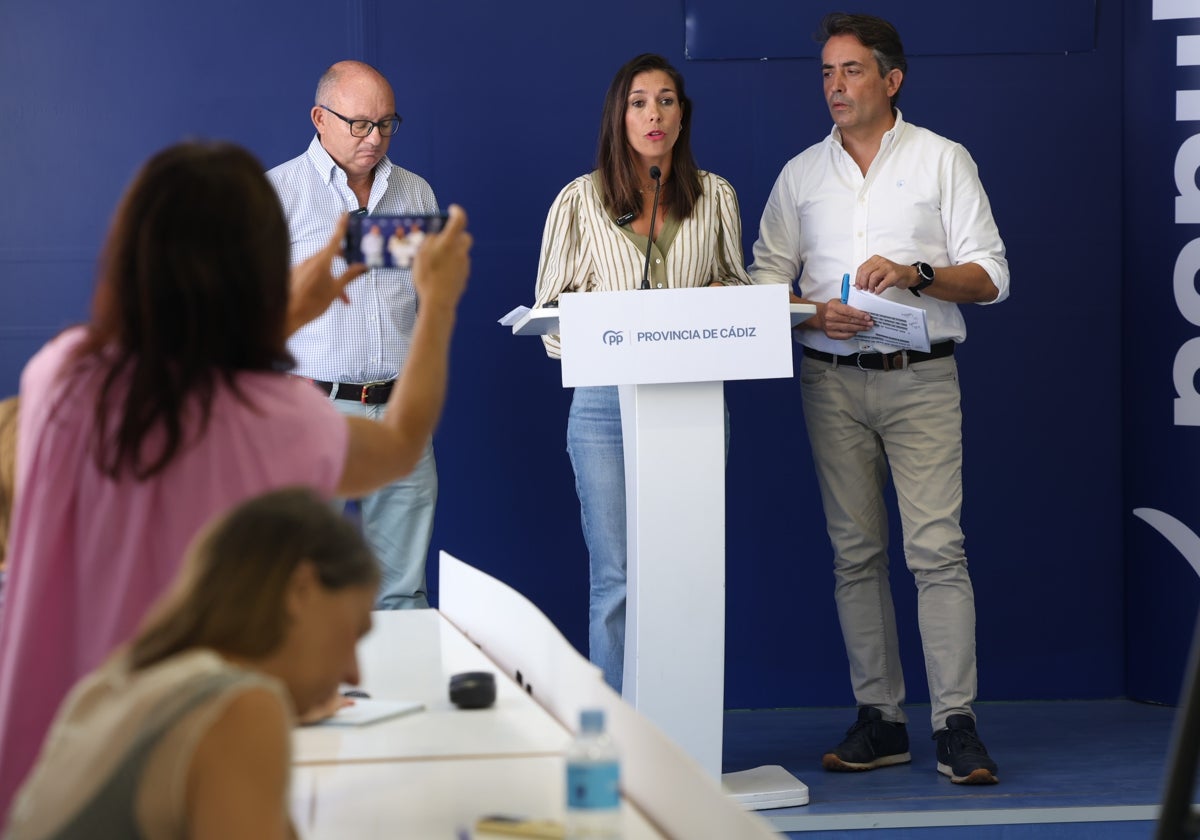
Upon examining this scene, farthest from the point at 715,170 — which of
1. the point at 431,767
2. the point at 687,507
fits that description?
the point at 431,767

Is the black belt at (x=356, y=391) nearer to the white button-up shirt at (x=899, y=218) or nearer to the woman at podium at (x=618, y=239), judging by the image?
the woman at podium at (x=618, y=239)

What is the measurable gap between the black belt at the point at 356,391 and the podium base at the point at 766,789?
146 centimetres

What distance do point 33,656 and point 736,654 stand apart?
3.59 meters

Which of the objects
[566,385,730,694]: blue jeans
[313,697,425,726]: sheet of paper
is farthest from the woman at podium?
[313,697,425,726]: sheet of paper

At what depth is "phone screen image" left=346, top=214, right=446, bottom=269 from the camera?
6.88 feet

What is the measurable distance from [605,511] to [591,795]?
2.44m

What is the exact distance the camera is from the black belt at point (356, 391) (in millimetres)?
4203

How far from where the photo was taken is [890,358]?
402 cm

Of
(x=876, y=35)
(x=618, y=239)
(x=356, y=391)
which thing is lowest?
(x=356, y=391)

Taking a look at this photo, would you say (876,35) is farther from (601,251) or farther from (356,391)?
(356,391)

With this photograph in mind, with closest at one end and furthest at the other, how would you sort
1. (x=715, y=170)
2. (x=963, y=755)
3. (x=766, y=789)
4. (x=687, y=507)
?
(x=687, y=507), (x=766, y=789), (x=963, y=755), (x=715, y=170)

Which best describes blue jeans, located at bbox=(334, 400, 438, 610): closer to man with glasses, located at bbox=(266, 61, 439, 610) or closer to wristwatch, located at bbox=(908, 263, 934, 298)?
man with glasses, located at bbox=(266, 61, 439, 610)

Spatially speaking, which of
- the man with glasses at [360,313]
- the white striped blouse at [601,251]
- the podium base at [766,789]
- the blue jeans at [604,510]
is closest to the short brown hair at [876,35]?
the white striped blouse at [601,251]

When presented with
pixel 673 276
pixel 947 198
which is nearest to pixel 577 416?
pixel 673 276
